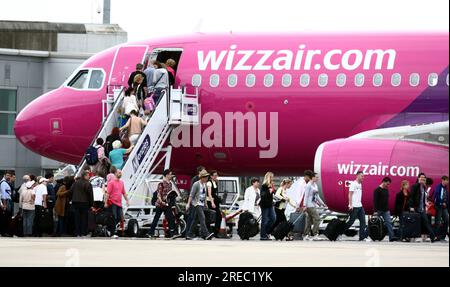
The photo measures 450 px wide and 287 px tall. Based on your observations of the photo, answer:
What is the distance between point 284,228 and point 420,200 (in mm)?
2826

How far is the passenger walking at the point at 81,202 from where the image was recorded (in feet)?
89.8

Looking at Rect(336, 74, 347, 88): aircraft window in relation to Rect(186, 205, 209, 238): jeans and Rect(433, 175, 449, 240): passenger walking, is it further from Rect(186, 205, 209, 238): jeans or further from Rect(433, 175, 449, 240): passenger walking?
Rect(186, 205, 209, 238): jeans

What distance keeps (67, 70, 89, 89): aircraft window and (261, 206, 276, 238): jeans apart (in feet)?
23.4

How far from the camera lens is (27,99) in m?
47.2

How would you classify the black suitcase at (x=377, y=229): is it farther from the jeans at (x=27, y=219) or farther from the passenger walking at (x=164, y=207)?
the jeans at (x=27, y=219)

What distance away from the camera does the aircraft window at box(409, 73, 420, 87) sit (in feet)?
95.9

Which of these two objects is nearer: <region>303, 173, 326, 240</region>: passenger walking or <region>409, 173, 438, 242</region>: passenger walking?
<region>409, 173, 438, 242</region>: passenger walking

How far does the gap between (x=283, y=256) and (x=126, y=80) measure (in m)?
13.9

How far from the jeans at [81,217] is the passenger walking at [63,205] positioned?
36.9 inches

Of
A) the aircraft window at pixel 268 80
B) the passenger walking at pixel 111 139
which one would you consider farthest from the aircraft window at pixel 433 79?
the passenger walking at pixel 111 139

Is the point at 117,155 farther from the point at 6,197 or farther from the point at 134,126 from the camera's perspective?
the point at 6,197

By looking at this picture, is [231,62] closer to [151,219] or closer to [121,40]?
[151,219]

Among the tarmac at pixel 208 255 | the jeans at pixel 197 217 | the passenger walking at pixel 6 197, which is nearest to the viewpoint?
the tarmac at pixel 208 255

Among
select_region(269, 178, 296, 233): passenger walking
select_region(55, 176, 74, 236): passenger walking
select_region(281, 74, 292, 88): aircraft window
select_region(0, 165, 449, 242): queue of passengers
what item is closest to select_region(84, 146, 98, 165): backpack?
select_region(0, 165, 449, 242): queue of passengers
